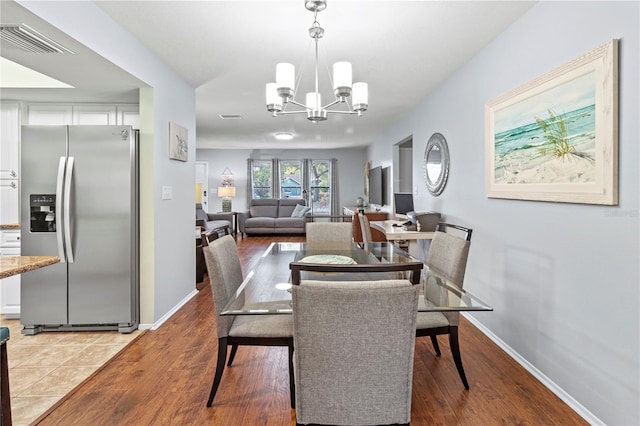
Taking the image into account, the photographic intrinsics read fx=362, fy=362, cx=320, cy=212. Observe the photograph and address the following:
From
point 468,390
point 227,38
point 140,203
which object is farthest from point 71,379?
point 227,38

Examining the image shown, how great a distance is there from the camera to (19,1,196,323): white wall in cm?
231

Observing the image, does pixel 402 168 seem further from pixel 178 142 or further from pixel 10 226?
pixel 10 226

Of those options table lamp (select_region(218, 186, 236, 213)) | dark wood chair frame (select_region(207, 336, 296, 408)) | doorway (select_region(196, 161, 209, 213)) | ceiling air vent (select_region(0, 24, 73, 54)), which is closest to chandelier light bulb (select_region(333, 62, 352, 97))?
dark wood chair frame (select_region(207, 336, 296, 408))

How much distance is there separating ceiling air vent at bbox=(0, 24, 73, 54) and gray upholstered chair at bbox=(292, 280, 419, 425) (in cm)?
223

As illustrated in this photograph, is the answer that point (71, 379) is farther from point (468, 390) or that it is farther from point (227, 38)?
point (227, 38)

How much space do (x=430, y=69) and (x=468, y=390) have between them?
2.85 m

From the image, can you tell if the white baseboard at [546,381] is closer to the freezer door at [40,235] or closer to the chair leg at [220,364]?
the chair leg at [220,364]

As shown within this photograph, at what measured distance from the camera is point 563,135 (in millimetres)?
2041

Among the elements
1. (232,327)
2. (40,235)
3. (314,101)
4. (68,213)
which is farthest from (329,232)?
(40,235)

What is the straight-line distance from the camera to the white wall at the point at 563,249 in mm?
1648

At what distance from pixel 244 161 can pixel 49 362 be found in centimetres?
856

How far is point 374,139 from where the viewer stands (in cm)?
862

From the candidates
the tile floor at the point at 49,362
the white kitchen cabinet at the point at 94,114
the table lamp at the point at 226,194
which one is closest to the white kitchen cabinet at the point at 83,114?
the white kitchen cabinet at the point at 94,114

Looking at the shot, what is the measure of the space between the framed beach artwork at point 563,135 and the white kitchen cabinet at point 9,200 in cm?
435
